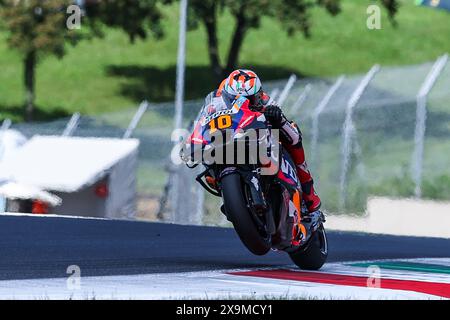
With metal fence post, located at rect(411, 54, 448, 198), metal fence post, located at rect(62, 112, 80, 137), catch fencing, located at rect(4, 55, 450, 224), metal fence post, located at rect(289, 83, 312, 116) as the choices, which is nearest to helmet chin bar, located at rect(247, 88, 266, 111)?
catch fencing, located at rect(4, 55, 450, 224)

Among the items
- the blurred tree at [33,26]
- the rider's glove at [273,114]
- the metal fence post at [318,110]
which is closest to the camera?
the rider's glove at [273,114]

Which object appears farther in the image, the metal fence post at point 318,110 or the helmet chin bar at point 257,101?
the metal fence post at point 318,110

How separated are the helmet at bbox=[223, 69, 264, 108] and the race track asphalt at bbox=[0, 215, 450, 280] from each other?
4.30ft

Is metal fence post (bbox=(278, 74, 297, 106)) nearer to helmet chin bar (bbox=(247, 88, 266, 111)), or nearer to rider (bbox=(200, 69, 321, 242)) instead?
rider (bbox=(200, 69, 321, 242))

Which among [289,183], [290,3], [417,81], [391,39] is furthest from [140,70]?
[289,183]

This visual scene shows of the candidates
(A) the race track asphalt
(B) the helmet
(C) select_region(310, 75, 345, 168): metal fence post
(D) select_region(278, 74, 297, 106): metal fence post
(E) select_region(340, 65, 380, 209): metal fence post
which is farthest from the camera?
(D) select_region(278, 74, 297, 106): metal fence post

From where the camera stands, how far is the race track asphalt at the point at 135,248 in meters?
9.30

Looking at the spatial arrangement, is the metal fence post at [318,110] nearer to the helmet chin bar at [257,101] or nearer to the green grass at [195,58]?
the helmet chin bar at [257,101]

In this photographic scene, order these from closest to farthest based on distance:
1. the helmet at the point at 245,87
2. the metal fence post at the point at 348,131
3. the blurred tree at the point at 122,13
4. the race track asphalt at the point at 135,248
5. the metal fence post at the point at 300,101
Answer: the helmet at the point at 245,87 < the race track asphalt at the point at 135,248 < the metal fence post at the point at 348,131 < the metal fence post at the point at 300,101 < the blurred tree at the point at 122,13

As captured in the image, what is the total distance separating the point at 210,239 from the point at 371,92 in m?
10.5

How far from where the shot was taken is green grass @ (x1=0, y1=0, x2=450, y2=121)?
46688 millimetres

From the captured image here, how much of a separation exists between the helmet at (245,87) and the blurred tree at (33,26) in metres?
32.7

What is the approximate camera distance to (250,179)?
28.7 ft

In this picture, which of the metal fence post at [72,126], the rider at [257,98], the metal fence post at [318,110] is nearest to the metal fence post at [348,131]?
the metal fence post at [318,110]
